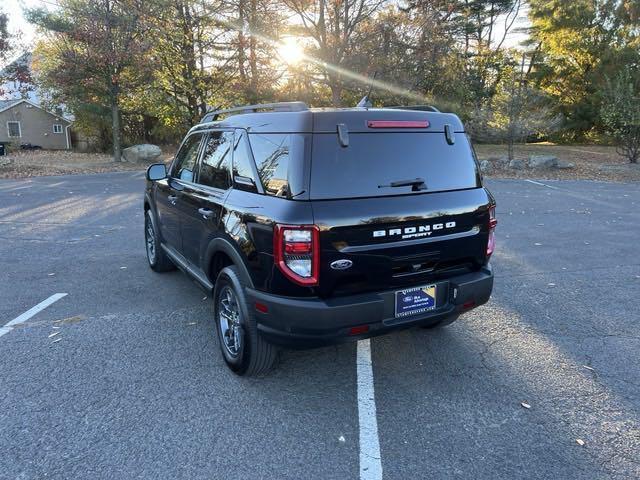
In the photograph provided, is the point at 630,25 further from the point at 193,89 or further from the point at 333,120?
the point at 333,120

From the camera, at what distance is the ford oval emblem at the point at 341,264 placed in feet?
9.12

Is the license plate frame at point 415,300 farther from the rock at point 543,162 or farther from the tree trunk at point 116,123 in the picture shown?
the tree trunk at point 116,123

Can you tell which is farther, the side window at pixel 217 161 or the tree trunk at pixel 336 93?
the tree trunk at pixel 336 93

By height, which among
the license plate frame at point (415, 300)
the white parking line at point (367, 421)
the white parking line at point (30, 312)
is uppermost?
the license plate frame at point (415, 300)

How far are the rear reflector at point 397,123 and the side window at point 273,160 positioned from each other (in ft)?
1.86

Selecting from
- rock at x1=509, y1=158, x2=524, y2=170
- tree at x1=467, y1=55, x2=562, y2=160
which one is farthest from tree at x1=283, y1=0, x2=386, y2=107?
rock at x1=509, y1=158, x2=524, y2=170

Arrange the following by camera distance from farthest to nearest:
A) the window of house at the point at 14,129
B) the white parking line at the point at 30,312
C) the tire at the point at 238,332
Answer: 1. the window of house at the point at 14,129
2. the white parking line at the point at 30,312
3. the tire at the point at 238,332

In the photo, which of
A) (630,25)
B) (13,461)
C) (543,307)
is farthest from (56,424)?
(630,25)

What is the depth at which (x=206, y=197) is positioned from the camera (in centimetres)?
374

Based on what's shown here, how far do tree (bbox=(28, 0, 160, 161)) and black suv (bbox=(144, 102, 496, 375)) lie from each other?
18.0 m

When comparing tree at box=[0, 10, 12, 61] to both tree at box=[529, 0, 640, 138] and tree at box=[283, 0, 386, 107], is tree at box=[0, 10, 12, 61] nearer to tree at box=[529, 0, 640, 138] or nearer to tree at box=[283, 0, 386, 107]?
tree at box=[283, 0, 386, 107]

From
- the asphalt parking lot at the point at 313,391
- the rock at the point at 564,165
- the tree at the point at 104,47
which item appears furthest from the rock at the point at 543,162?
the tree at the point at 104,47

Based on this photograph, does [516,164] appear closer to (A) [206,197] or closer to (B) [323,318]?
(A) [206,197]

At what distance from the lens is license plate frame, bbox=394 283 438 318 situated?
3.00 metres
